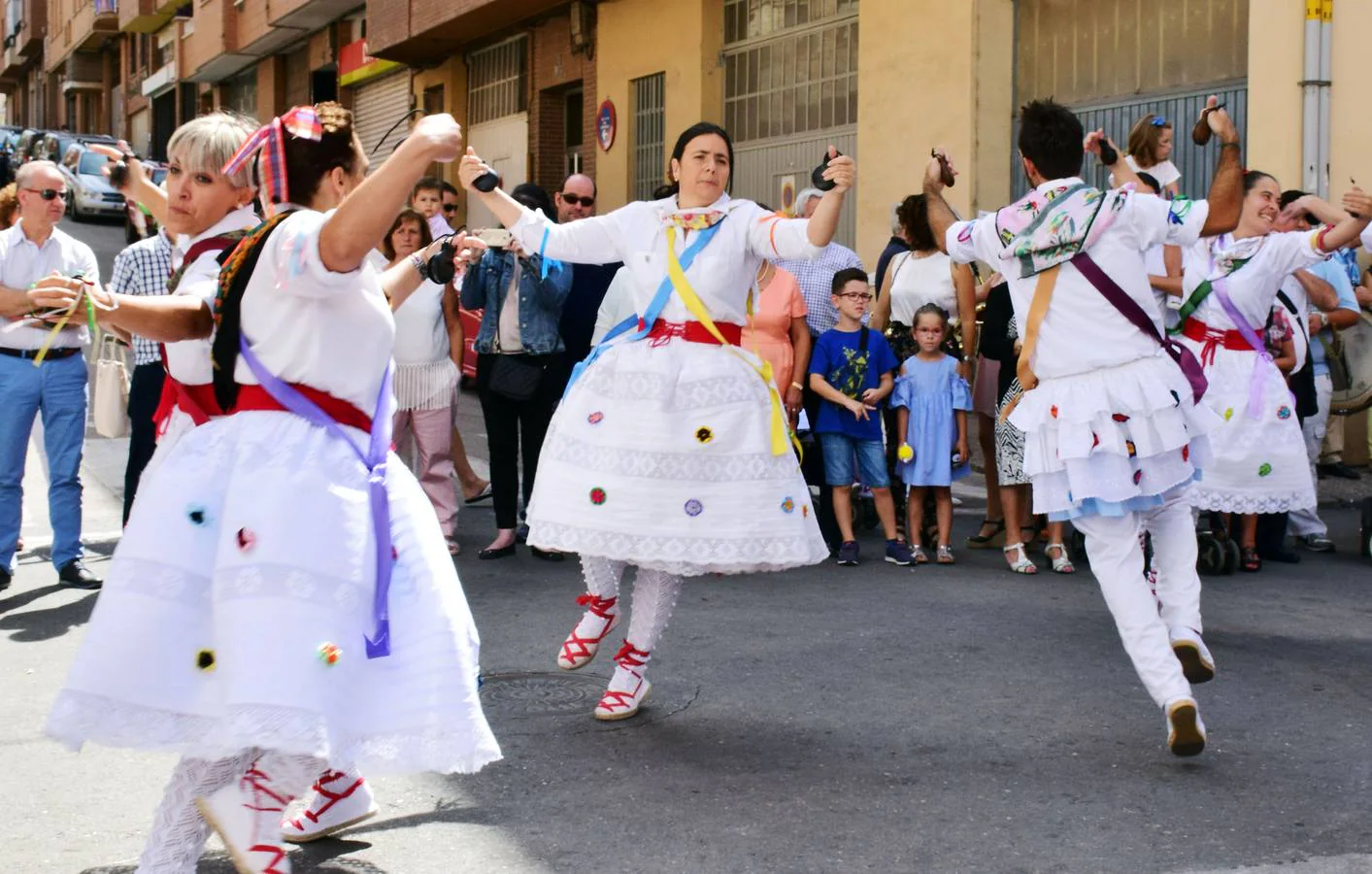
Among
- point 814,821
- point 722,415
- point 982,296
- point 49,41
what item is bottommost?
point 814,821

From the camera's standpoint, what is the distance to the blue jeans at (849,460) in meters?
9.11

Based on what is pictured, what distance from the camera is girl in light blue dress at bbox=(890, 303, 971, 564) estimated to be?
9.10m

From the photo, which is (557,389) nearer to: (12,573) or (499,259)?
(499,259)

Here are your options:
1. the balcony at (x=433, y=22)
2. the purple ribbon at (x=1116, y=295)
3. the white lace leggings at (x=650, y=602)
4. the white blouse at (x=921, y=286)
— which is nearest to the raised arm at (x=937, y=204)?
the purple ribbon at (x=1116, y=295)

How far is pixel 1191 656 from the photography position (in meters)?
5.26

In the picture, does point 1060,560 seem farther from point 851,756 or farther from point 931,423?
point 851,756

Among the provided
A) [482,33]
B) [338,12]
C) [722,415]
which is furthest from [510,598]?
[338,12]

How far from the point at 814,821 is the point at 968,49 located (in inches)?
452

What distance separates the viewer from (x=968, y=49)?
584 inches

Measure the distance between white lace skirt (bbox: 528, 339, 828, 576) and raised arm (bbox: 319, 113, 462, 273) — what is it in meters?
2.13

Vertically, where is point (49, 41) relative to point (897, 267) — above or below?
above

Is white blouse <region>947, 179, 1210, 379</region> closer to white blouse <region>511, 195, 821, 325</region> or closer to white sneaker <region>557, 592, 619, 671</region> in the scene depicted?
white blouse <region>511, 195, 821, 325</region>

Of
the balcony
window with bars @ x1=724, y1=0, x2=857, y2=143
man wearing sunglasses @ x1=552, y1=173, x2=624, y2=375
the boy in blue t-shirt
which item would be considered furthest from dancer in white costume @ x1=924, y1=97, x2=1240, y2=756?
the balcony

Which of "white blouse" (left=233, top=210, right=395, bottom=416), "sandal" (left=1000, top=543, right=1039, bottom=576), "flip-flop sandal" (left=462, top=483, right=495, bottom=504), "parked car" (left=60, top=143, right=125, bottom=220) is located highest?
"parked car" (left=60, top=143, right=125, bottom=220)
